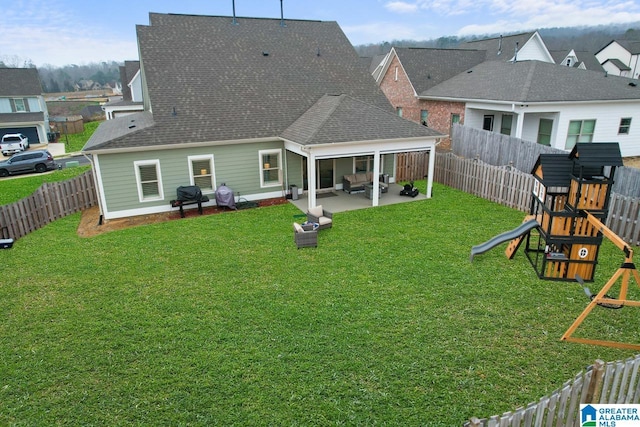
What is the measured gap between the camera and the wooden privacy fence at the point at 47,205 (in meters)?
13.4

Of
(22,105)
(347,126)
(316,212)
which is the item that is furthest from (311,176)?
(22,105)

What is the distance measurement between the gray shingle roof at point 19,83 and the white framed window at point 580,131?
47.2 meters

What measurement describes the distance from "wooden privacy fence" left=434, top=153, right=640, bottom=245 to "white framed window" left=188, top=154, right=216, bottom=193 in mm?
10986

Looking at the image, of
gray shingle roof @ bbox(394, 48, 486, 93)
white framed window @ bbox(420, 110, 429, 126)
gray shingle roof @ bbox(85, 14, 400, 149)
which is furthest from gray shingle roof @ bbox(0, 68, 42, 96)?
white framed window @ bbox(420, 110, 429, 126)

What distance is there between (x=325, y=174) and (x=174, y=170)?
6801 mm

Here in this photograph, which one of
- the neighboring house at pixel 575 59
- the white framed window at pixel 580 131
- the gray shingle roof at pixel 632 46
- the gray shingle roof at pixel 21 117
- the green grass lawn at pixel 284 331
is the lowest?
the green grass lawn at pixel 284 331

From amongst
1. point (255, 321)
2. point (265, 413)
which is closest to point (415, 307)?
point (255, 321)

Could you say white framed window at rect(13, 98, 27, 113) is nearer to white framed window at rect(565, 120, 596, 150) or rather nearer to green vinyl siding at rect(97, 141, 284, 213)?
green vinyl siding at rect(97, 141, 284, 213)

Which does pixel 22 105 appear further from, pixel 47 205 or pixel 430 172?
pixel 430 172

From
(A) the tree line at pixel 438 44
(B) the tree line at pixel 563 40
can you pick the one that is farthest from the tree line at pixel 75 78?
(B) the tree line at pixel 563 40

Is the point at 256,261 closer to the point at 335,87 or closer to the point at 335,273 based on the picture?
the point at 335,273

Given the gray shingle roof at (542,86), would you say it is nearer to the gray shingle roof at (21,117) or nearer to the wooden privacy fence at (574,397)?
the wooden privacy fence at (574,397)

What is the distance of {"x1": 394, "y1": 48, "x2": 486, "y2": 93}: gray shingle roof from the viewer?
29561 millimetres

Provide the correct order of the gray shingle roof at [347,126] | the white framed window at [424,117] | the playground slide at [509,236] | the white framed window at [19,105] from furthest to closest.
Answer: the white framed window at [19,105]
the white framed window at [424,117]
the gray shingle roof at [347,126]
the playground slide at [509,236]
